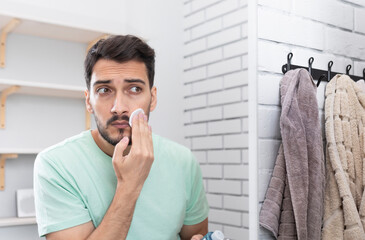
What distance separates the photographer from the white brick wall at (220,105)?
117 centimetres

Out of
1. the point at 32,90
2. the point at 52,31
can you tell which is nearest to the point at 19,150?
the point at 32,90

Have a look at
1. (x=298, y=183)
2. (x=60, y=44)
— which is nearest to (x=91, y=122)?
(x=60, y=44)

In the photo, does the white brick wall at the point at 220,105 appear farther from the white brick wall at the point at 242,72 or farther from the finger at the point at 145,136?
the finger at the point at 145,136

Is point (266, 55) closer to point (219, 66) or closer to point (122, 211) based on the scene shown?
point (219, 66)

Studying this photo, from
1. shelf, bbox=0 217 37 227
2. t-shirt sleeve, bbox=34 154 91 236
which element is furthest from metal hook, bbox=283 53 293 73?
shelf, bbox=0 217 37 227

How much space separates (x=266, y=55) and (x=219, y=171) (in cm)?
34

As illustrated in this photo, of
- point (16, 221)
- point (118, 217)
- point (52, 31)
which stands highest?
point (52, 31)

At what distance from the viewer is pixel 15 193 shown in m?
1.75

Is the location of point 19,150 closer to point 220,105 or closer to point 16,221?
point 16,221

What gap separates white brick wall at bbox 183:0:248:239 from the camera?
1171mm

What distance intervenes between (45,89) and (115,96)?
29.3 inches

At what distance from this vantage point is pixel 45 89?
175 centimetres

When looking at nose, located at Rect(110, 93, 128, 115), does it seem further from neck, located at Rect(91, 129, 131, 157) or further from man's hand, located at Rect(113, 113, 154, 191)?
neck, located at Rect(91, 129, 131, 157)

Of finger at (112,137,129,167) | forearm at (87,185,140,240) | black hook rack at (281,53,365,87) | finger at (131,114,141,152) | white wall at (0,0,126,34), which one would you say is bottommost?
forearm at (87,185,140,240)
